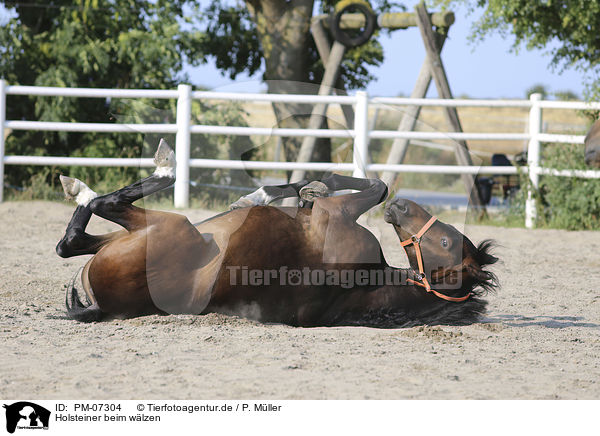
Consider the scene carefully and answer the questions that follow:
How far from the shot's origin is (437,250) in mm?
3951

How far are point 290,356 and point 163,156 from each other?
1167 mm

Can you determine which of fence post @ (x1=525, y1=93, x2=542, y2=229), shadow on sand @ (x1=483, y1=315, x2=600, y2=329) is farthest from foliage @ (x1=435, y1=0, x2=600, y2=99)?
shadow on sand @ (x1=483, y1=315, x2=600, y2=329)

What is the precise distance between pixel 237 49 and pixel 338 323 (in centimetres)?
1045

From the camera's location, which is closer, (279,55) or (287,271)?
(287,271)

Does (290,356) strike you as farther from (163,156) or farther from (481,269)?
(163,156)

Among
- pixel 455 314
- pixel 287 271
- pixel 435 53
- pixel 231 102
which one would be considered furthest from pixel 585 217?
pixel 287 271

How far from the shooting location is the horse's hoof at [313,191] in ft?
13.4

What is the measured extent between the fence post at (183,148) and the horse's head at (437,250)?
19.6 ft

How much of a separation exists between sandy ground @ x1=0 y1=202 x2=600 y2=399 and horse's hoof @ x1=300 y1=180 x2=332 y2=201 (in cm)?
69

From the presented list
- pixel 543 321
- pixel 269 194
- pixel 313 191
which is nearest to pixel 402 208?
pixel 313 191

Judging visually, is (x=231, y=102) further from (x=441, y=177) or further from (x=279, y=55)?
(x=441, y=177)

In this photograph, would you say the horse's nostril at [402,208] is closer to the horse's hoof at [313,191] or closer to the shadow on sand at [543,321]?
the horse's hoof at [313,191]

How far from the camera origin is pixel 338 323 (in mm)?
4199

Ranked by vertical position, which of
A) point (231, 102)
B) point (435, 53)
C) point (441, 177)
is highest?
point (435, 53)
